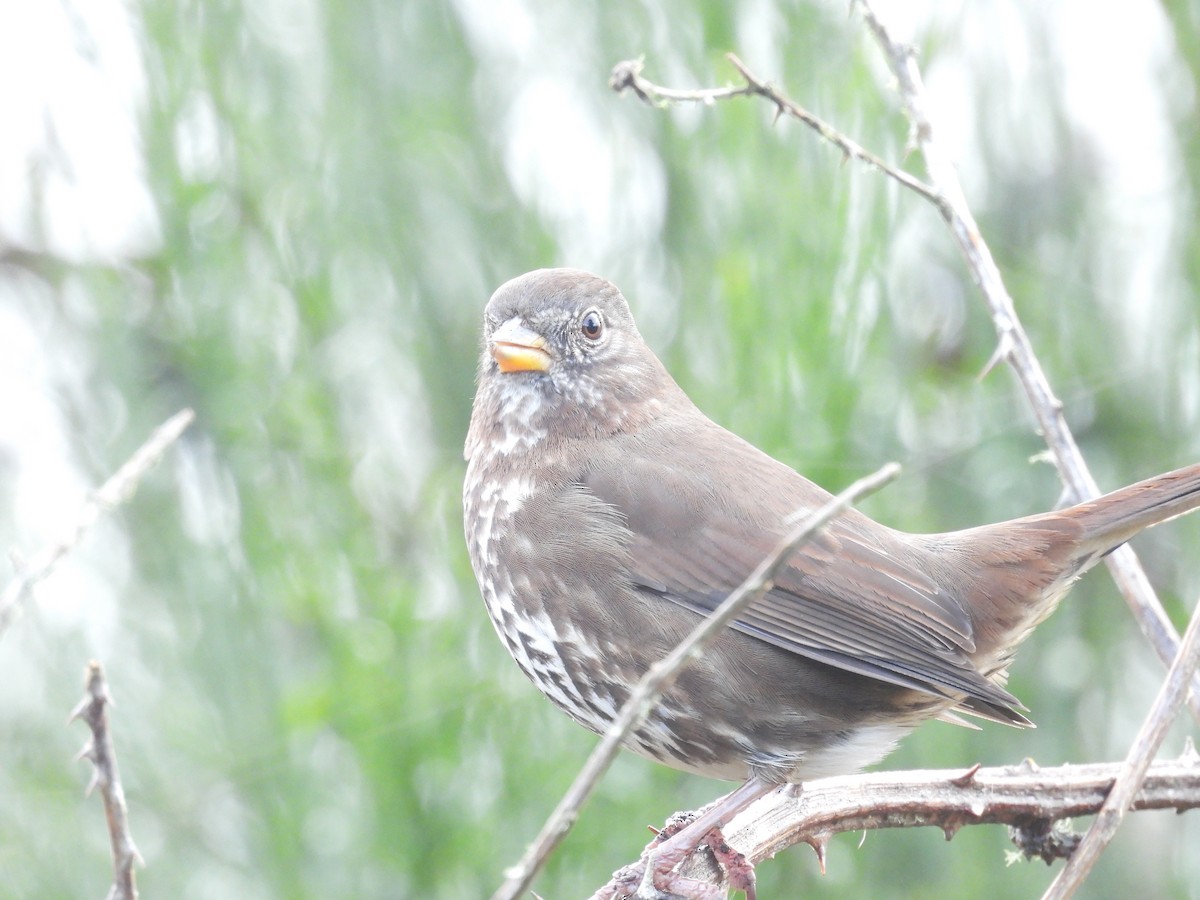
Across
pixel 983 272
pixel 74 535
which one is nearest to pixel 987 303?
pixel 983 272

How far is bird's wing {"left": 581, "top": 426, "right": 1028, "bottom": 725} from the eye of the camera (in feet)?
10.9

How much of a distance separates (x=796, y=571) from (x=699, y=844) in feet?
2.25

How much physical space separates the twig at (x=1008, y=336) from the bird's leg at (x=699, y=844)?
3.06ft

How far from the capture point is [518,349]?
154 inches

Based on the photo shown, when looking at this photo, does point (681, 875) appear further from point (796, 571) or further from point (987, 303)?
point (987, 303)

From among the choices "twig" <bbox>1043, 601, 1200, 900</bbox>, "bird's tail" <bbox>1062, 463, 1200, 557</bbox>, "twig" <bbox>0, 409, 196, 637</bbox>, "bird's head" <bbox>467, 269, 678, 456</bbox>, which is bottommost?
"twig" <bbox>1043, 601, 1200, 900</bbox>

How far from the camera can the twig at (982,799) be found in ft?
9.59

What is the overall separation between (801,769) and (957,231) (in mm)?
1301

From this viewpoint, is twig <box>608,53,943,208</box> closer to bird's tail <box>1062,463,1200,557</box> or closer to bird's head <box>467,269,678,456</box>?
bird's tail <box>1062,463,1200,557</box>

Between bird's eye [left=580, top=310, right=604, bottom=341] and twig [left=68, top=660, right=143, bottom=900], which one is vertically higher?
bird's eye [left=580, top=310, right=604, bottom=341]

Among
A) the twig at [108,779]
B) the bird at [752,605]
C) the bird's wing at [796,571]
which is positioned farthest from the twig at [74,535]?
the bird's wing at [796,571]

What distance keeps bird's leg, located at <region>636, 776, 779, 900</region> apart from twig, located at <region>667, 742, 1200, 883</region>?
0.18 feet

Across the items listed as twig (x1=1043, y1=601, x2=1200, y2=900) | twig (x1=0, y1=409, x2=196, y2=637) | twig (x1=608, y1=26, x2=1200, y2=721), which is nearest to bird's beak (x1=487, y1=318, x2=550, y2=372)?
twig (x1=608, y1=26, x2=1200, y2=721)

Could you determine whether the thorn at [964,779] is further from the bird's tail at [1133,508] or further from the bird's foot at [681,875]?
the bird's tail at [1133,508]
